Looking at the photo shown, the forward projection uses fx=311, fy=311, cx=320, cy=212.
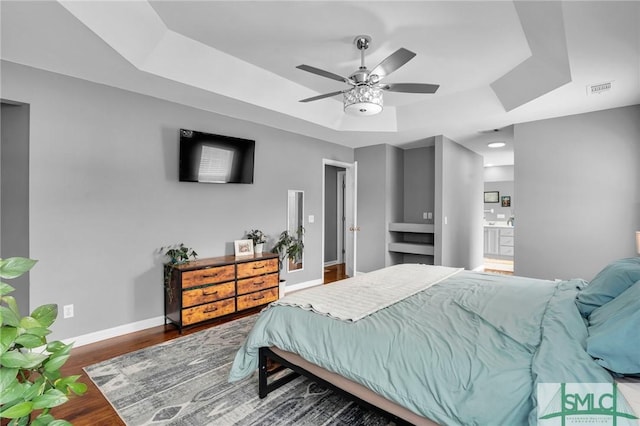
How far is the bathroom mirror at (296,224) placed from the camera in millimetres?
4938

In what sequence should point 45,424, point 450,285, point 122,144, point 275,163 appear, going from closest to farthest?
point 45,424
point 450,285
point 122,144
point 275,163

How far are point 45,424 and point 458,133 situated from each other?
5.29 m

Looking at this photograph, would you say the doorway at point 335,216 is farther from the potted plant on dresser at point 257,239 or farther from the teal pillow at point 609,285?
the teal pillow at point 609,285

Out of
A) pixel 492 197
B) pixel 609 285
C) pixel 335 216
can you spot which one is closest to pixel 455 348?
pixel 609 285

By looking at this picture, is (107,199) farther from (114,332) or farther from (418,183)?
(418,183)

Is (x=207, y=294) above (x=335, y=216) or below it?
below

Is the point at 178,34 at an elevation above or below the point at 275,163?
above

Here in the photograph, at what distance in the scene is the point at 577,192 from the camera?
3.79 m

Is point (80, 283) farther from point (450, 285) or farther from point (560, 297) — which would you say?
point (560, 297)

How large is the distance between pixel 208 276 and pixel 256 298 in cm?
76

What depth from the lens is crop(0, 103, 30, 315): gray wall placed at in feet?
8.94

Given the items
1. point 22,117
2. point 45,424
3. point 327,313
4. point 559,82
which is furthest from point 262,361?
point 559,82

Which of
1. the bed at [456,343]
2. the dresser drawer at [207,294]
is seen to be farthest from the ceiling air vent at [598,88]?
the dresser drawer at [207,294]

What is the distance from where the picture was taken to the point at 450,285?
2.65m
